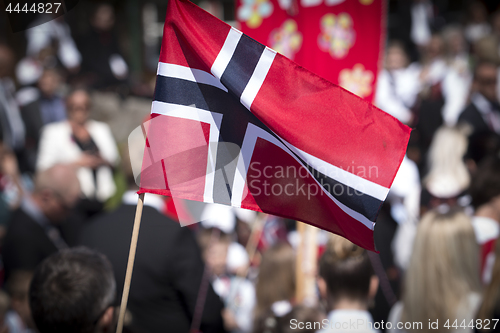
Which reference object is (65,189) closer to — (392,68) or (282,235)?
(282,235)

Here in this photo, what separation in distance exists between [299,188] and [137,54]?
857cm

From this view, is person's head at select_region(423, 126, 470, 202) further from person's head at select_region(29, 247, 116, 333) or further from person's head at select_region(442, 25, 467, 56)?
person's head at select_region(442, 25, 467, 56)

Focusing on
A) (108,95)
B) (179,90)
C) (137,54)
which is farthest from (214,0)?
(179,90)

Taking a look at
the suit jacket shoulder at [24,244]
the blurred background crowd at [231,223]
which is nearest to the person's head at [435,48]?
the blurred background crowd at [231,223]

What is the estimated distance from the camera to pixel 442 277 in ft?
7.59

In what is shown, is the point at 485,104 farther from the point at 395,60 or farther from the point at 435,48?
the point at 435,48

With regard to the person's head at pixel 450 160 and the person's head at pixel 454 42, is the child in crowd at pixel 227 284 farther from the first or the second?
the person's head at pixel 454 42

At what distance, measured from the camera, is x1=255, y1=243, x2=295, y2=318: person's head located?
9.24ft

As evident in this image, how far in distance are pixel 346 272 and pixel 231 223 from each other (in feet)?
6.11

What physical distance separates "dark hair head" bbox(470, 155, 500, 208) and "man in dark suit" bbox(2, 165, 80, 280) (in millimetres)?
2806

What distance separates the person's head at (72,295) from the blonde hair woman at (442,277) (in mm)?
1518

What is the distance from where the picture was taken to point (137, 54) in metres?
9.65

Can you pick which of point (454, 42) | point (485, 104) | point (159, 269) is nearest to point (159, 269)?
point (159, 269)

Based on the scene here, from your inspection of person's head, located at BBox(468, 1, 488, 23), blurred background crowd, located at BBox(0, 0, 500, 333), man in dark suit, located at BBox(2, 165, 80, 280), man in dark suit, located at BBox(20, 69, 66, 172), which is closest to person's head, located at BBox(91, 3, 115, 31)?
blurred background crowd, located at BBox(0, 0, 500, 333)
